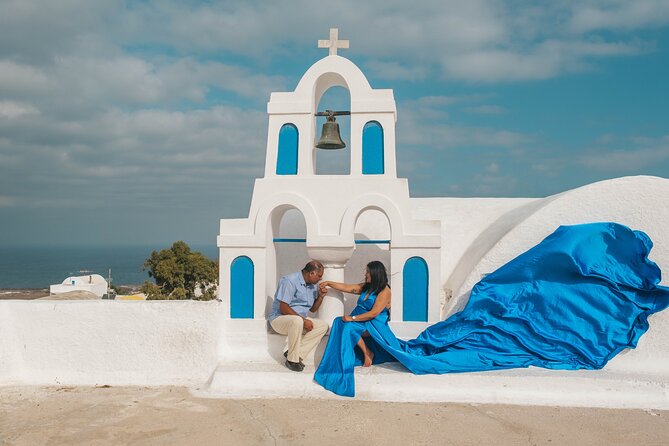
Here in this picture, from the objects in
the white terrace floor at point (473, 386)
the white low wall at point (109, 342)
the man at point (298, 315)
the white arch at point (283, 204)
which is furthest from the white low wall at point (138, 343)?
the white arch at point (283, 204)

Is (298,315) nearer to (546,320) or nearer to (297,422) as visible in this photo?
(297,422)

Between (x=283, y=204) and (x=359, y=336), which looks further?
(x=283, y=204)

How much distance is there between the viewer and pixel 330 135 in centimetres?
727

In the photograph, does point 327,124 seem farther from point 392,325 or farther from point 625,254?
point 625,254

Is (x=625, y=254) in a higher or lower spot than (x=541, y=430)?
higher

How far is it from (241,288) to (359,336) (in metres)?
1.64

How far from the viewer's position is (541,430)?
473cm

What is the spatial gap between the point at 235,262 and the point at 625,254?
175 inches

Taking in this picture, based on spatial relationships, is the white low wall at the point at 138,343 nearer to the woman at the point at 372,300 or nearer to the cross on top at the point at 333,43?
the woman at the point at 372,300

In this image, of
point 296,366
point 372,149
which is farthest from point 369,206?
point 296,366

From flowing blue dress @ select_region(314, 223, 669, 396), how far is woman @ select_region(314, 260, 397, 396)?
11 millimetres

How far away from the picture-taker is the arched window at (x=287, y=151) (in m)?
6.95

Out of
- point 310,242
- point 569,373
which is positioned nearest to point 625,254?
point 569,373

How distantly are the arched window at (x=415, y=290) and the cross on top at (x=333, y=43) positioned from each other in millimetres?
2717
